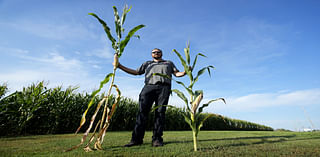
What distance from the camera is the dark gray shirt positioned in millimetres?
3138

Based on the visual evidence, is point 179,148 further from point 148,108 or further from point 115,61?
point 115,61

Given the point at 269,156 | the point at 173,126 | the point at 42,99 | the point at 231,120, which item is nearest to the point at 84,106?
the point at 42,99

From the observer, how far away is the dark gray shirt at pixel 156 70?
314cm

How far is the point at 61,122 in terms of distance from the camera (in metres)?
6.56

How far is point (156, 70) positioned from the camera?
322 centimetres

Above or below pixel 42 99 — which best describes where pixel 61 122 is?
below

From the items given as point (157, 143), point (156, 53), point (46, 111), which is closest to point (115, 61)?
point (156, 53)

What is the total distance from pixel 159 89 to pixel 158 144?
857mm

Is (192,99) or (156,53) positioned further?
(156,53)

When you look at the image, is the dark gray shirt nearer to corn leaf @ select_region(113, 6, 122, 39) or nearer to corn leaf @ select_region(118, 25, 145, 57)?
corn leaf @ select_region(118, 25, 145, 57)

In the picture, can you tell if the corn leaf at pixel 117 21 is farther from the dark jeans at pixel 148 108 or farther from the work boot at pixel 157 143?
the work boot at pixel 157 143

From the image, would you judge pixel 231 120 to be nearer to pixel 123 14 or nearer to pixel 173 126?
pixel 173 126

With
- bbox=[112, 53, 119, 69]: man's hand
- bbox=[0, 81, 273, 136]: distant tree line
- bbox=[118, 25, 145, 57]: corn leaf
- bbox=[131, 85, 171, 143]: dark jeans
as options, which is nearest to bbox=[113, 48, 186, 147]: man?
bbox=[131, 85, 171, 143]: dark jeans

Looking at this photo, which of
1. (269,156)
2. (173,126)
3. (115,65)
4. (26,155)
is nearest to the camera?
(269,156)
